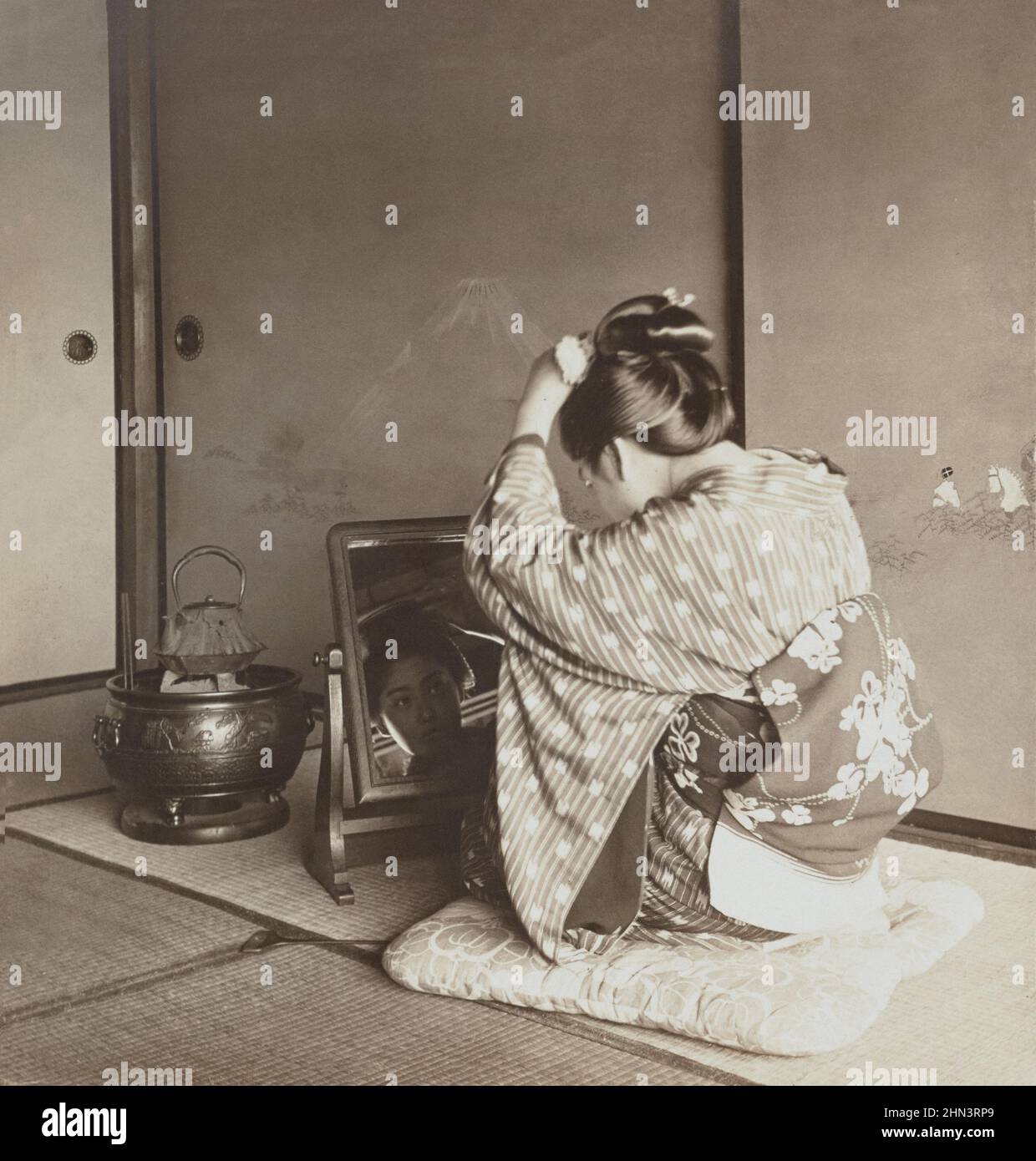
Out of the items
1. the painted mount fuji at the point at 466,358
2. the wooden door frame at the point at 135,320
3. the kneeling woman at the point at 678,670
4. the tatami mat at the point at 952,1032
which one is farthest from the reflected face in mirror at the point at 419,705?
the wooden door frame at the point at 135,320

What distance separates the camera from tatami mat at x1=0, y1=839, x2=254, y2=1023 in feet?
7.93

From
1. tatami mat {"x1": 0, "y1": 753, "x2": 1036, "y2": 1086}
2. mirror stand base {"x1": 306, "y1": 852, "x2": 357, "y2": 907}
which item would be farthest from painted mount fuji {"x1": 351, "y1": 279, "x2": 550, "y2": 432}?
mirror stand base {"x1": 306, "y1": 852, "x2": 357, "y2": 907}

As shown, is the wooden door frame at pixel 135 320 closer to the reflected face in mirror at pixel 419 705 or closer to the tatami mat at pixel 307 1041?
the reflected face in mirror at pixel 419 705

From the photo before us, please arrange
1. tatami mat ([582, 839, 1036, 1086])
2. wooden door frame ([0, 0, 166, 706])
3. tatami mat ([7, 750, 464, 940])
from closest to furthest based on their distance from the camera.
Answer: tatami mat ([582, 839, 1036, 1086]), tatami mat ([7, 750, 464, 940]), wooden door frame ([0, 0, 166, 706])

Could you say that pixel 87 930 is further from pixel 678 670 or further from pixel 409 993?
pixel 678 670

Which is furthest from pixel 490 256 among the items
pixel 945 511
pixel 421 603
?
pixel 945 511

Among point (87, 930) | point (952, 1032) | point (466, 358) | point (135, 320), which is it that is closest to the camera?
point (952, 1032)

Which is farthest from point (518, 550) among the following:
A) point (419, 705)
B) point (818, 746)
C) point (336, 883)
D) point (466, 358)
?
point (466, 358)

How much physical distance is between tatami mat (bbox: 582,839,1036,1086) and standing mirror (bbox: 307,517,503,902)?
88 cm

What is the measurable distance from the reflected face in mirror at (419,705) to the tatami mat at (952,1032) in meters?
→ 0.94

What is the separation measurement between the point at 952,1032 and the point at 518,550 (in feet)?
3.47

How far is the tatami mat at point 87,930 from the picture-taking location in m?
2.42

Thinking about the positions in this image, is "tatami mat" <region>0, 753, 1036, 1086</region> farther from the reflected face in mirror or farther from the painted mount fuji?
the painted mount fuji

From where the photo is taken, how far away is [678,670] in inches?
87.4
